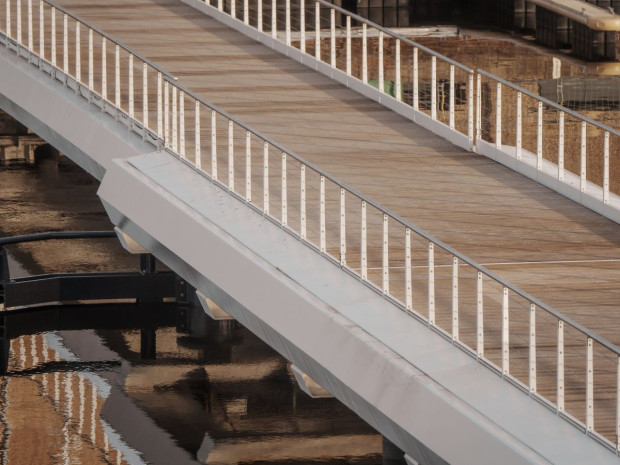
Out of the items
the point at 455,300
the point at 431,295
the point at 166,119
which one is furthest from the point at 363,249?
the point at 166,119

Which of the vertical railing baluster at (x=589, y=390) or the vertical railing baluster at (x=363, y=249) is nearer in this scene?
the vertical railing baluster at (x=589, y=390)

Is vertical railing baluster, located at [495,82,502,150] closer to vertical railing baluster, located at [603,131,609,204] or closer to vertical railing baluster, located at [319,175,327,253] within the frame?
vertical railing baluster, located at [603,131,609,204]

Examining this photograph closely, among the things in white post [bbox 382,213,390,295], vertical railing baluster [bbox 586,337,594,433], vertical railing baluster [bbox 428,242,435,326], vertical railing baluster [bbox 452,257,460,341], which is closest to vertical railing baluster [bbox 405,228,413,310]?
white post [bbox 382,213,390,295]

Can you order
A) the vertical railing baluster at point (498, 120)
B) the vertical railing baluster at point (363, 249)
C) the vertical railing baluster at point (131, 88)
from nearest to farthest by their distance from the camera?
the vertical railing baluster at point (363, 249)
the vertical railing baluster at point (498, 120)
the vertical railing baluster at point (131, 88)

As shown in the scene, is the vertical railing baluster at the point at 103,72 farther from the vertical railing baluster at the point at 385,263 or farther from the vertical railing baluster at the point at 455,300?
the vertical railing baluster at the point at 455,300

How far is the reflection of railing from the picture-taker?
28.3 ft

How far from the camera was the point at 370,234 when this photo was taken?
1090 centimetres

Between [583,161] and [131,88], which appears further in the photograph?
[131,88]

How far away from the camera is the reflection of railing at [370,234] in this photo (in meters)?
8.62

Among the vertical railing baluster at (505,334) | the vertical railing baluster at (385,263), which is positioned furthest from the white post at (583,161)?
the vertical railing baluster at (505,334)

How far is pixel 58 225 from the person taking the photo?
1903 cm

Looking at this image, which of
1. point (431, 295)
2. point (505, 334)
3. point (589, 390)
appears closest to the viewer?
point (589, 390)

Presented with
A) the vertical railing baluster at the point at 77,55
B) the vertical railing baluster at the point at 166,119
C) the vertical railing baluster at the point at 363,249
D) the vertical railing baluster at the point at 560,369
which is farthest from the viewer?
the vertical railing baluster at the point at 77,55

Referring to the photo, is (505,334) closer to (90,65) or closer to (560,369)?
(560,369)
